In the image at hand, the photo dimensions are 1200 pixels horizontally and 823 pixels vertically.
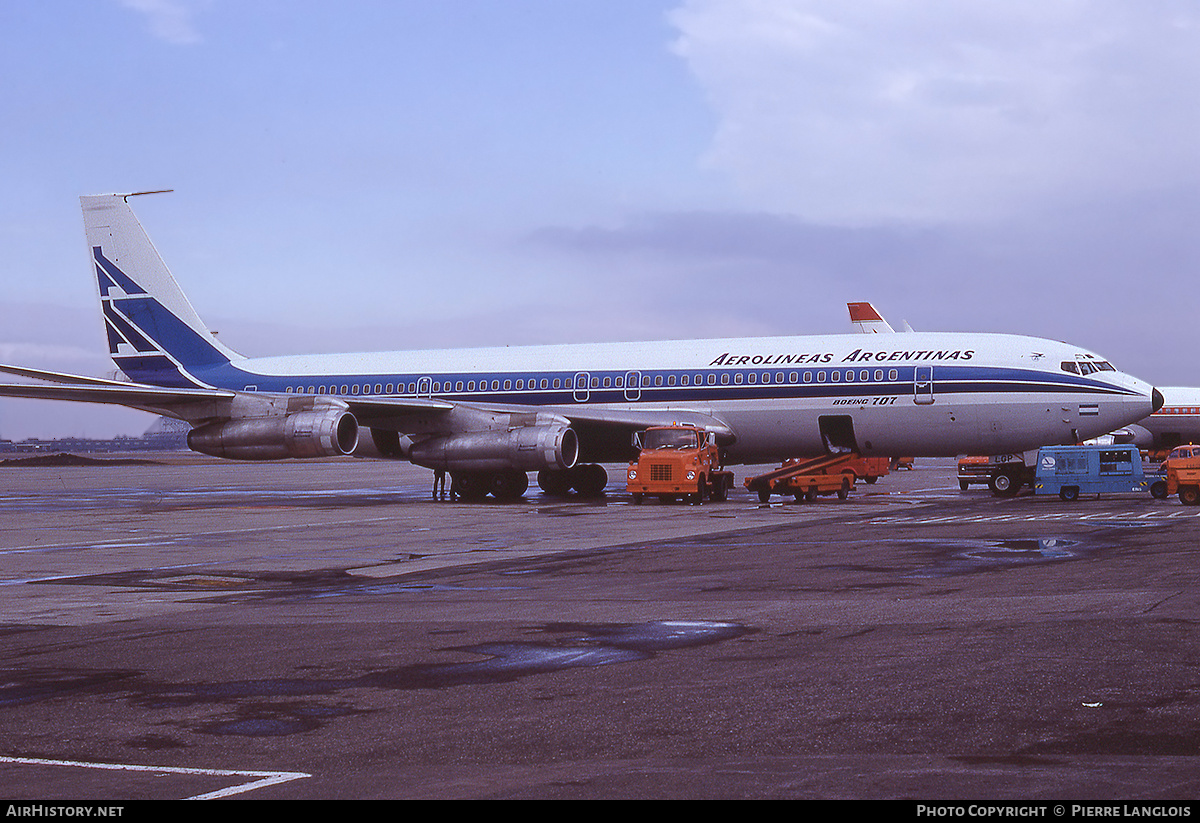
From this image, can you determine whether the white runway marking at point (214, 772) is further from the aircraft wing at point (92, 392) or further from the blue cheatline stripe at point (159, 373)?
the blue cheatline stripe at point (159, 373)

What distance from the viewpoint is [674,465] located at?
35.2 meters

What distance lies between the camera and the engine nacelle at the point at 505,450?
3575cm

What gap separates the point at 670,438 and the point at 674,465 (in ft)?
3.24

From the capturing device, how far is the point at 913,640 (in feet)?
35.7

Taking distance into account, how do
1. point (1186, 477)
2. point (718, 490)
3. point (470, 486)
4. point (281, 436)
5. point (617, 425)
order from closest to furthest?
point (1186, 477) → point (281, 436) → point (718, 490) → point (617, 425) → point (470, 486)

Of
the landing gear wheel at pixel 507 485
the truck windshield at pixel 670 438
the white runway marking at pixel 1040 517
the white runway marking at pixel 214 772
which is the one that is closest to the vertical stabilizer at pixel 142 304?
the landing gear wheel at pixel 507 485

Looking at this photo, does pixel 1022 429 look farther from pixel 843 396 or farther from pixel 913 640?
pixel 913 640

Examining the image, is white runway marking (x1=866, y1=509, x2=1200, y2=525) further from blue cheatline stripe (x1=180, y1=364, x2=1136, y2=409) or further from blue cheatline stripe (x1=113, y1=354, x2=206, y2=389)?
blue cheatline stripe (x1=113, y1=354, x2=206, y2=389)

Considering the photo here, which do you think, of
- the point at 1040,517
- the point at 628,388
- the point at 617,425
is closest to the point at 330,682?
the point at 1040,517

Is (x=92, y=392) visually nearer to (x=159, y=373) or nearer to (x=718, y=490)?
(x=159, y=373)

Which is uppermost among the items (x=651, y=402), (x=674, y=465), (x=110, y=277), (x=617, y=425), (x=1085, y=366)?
(x=110, y=277)
